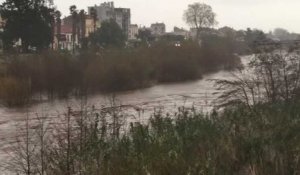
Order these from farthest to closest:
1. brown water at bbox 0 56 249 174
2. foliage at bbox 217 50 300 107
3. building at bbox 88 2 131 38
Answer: building at bbox 88 2 131 38 < brown water at bbox 0 56 249 174 < foliage at bbox 217 50 300 107

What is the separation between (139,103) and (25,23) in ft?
76.3

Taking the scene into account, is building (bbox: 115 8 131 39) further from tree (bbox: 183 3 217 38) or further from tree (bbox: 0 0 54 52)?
tree (bbox: 0 0 54 52)

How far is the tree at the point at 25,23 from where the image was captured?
44500mm

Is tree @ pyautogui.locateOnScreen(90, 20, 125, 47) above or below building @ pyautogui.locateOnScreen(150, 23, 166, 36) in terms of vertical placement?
below

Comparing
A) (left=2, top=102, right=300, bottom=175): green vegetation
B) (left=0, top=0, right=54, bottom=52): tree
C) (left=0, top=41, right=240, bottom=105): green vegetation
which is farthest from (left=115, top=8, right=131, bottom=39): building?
(left=2, top=102, right=300, bottom=175): green vegetation

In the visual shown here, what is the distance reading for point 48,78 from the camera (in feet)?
95.8

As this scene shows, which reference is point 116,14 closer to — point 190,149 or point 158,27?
point 158,27

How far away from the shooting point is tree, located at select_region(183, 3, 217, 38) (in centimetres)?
8562

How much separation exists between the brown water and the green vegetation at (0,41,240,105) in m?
1.42

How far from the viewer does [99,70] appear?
1238 inches

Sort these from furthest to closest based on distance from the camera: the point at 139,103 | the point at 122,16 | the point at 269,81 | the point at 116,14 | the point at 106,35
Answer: the point at 116,14
the point at 122,16
the point at 106,35
the point at 139,103
the point at 269,81

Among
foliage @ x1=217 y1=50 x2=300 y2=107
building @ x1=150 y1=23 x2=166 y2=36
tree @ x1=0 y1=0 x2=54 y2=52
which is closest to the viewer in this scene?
foliage @ x1=217 y1=50 x2=300 y2=107

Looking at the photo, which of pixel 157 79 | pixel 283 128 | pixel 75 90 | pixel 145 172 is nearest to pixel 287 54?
pixel 283 128

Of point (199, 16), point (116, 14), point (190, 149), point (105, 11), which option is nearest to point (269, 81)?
point (190, 149)
